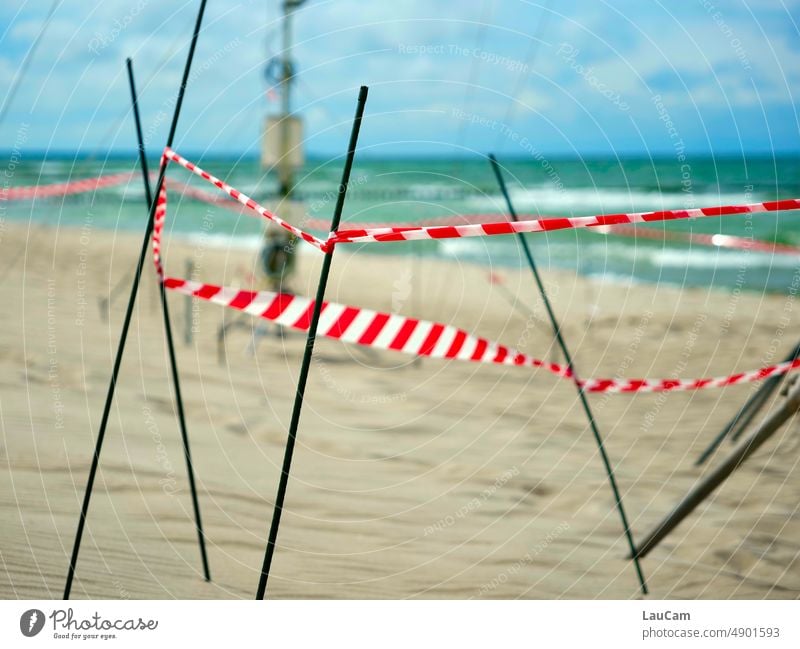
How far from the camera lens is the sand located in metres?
3.30

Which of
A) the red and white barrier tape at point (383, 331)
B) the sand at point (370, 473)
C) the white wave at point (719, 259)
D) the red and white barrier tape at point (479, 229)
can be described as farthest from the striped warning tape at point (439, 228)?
the white wave at point (719, 259)

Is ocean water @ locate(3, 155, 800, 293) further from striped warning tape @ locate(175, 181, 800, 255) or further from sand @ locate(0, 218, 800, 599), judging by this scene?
sand @ locate(0, 218, 800, 599)

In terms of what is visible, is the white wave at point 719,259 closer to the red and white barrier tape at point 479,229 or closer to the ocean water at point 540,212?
the ocean water at point 540,212

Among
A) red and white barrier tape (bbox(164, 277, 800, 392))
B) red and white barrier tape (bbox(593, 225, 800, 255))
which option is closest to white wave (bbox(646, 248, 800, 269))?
red and white barrier tape (bbox(593, 225, 800, 255))

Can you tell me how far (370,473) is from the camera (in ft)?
14.4

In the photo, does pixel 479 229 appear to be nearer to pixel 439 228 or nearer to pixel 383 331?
pixel 439 228

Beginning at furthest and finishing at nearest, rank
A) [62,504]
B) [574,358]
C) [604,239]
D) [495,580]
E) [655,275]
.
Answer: [604,239] → [655,275] → [574,358] → [62,504] → [495,580]

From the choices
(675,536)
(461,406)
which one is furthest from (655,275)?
(675,536)

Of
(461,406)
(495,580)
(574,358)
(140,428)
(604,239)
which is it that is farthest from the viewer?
(604,239)

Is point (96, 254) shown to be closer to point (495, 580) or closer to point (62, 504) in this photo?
point (62, 504)

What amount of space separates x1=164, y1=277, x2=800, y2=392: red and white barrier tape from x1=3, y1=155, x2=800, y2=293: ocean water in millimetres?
4741

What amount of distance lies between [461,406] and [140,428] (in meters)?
2.15
